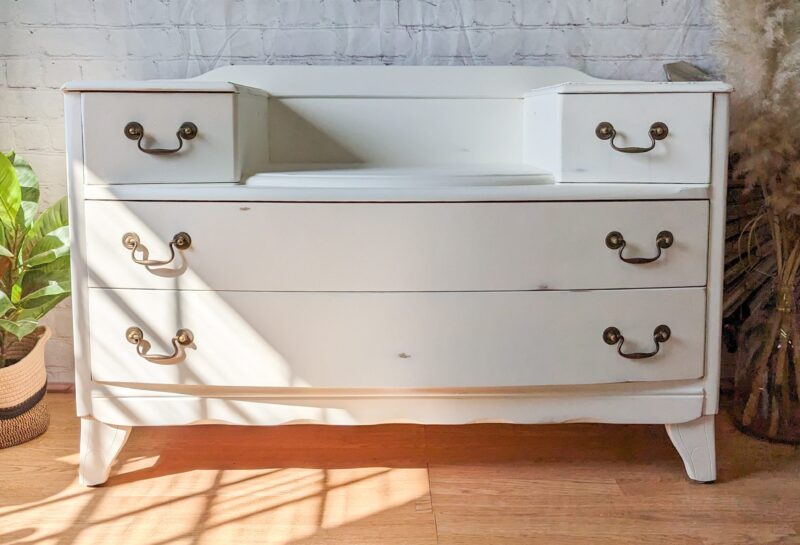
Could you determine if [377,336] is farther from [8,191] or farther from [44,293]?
[8,191]

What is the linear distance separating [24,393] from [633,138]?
1.40 metres

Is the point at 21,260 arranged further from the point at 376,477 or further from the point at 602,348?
the point at 602,348

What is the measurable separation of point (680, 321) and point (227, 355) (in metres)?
0.85

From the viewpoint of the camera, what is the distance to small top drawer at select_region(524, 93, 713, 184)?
1.36 m

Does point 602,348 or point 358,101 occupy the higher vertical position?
point 358,101

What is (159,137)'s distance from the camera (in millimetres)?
1349

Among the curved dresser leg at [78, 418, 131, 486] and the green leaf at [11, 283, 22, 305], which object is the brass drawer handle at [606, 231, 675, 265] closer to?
the curved dresser leg at [78, 418, 131, 486]

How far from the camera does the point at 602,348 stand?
1410 mm

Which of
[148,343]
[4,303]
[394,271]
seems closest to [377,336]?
[394,271]

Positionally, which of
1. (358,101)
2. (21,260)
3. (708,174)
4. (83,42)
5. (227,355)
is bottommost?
(227,355)

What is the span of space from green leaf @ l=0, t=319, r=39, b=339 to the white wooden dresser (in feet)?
0.54

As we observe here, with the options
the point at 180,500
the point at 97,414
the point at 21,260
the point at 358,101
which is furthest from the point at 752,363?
the point at 21,260

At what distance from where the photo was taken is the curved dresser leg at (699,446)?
1481 millimetres

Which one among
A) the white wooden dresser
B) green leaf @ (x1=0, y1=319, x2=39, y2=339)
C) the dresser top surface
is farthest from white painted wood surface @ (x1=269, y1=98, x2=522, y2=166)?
green leaf @ (x1=0, y1=319, x2=39, y2=339)
